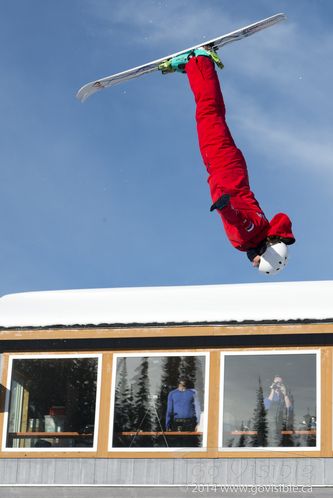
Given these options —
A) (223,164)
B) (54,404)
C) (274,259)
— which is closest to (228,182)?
(223,164)

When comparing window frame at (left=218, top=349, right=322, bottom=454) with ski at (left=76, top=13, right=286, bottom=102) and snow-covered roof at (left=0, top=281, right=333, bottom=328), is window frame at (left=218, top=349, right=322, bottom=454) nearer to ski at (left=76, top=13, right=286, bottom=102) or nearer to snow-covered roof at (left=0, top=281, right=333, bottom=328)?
snow-covered roof at (left=0, top=281, right=333, bottom=328)

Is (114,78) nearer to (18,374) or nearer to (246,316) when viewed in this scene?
(246,316)

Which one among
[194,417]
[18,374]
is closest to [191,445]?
[194,417]

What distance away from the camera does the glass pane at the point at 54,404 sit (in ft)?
48.1

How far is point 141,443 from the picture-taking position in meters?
14.4

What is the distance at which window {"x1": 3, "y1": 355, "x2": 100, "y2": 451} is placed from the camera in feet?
48.1

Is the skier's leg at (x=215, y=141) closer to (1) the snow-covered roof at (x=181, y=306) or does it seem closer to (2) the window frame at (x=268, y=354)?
(1) the snow-covered roof at (x=181, y=306)

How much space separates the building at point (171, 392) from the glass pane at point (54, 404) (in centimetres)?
1

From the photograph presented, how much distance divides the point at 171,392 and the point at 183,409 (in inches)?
11.1

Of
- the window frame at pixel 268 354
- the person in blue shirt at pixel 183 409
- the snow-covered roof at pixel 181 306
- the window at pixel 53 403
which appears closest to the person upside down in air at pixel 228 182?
the snow-covered roof at pixel 181 306

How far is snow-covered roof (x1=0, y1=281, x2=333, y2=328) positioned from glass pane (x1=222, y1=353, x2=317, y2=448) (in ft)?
2.04

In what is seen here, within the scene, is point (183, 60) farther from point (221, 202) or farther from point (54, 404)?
point (54, 404)

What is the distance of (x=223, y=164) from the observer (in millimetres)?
8398

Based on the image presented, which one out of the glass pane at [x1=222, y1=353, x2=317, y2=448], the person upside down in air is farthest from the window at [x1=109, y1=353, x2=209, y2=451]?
the person upside down in air
